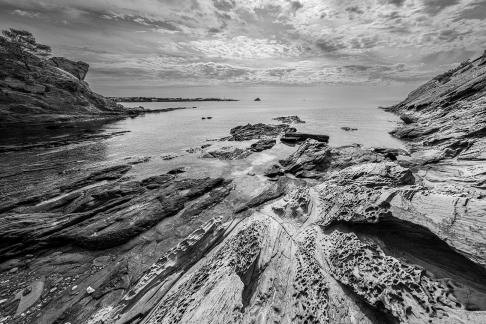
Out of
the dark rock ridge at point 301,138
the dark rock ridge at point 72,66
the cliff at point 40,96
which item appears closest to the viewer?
the dark rock ridge at point 301,138

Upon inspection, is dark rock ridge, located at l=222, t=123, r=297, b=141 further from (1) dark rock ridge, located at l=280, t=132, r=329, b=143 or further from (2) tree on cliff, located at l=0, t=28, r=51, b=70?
(2) tree on cliff, located at l=0, t=28, r=51, b=70

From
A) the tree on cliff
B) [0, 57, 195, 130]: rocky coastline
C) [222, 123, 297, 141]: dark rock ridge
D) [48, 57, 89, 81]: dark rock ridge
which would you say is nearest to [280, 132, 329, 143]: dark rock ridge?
[222, 123, 297, 141]: dark rock ridge

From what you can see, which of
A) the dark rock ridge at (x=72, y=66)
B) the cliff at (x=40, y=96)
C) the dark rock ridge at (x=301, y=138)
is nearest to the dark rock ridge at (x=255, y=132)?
the dark rock ridge at (x=301, y=138)

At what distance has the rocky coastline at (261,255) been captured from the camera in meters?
7.60

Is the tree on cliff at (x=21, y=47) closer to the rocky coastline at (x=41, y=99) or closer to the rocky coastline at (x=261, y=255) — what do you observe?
the rocky coastline at (x=41, y=99)

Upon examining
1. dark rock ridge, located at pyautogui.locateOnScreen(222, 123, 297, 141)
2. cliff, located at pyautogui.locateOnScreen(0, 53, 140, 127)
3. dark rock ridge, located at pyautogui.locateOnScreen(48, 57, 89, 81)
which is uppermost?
dark rock ridge, located at pyautogui.locateOnScreen(48, 57, 89, 81)

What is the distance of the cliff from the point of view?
2685 inches

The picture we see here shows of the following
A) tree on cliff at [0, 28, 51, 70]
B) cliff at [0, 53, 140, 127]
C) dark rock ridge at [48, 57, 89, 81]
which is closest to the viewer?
cliff at [0, 53, 140, 127]

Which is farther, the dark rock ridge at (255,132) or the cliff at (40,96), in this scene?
the cliff at (40,96)

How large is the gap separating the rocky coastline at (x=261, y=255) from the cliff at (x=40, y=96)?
71.8 metres

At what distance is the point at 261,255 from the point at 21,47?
5011 inches

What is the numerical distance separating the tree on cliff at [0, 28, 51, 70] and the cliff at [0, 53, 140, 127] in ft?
8.88

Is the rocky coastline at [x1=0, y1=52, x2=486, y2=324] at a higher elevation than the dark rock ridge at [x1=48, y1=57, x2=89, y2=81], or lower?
lower

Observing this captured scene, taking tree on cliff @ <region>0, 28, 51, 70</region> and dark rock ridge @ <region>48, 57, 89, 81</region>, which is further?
dark rock ridge @ <region>48, 57, 89, 81</region>
